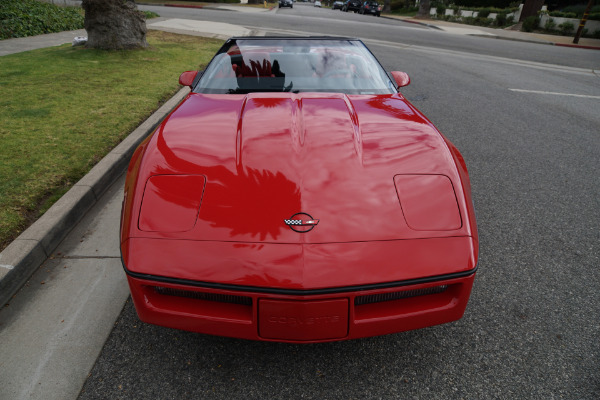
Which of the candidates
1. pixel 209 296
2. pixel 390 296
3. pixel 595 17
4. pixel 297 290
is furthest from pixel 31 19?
pixel 595 17

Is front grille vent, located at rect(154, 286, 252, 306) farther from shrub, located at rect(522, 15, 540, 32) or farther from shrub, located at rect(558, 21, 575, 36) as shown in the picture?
shrub, located at rect(522, 15, 540, 32)

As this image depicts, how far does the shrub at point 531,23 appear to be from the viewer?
906 inches

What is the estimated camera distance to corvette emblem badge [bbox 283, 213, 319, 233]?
1559mm

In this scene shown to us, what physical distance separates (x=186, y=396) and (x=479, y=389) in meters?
1.27

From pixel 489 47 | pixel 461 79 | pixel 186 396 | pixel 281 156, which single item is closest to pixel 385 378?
pixel 186 396

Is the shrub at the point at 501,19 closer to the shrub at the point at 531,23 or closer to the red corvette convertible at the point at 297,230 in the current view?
the shrub at the point at 531,23

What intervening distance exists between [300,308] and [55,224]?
6.64 feet

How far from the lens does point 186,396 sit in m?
1.61

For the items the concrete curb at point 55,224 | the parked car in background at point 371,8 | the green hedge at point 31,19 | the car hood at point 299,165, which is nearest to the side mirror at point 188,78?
the car hood at point 299,165

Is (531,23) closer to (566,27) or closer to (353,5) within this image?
(566,27)

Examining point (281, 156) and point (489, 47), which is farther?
point (489, 47)

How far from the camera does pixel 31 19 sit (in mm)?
11383

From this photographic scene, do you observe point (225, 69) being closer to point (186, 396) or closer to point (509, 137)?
point (186, 396)

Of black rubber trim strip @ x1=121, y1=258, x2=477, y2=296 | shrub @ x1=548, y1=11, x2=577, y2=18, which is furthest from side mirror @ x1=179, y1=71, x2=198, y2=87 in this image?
shrub @ x1=548, y1=11, x2=577, y2=18
